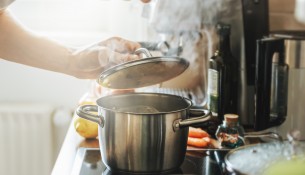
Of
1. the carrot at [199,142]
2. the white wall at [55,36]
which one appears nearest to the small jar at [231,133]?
the carrot at [199,142]

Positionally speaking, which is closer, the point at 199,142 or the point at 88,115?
the point at 88,115

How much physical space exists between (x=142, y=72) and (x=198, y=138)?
0.26 metres

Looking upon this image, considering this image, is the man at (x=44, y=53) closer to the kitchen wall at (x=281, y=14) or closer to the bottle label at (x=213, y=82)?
the bottle label at (x=213, y=82)

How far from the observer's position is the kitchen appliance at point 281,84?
3.84 feet

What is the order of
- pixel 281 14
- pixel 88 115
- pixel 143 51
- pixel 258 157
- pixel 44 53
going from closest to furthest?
pixel 258 157 < pixel 88 115 < pixel 143 51 < pixel 44 53 < pixel 281 14

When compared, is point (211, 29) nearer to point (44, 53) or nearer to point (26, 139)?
point (44, 53)

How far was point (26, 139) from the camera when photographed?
2.09 m

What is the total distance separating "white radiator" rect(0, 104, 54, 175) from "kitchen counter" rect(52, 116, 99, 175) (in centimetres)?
75

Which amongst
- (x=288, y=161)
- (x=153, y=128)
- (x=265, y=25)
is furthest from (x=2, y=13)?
(x=288, y=161)

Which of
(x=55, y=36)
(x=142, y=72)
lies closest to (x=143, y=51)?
(x=142, y=72)

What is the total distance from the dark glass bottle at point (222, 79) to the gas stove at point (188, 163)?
22 centimetres

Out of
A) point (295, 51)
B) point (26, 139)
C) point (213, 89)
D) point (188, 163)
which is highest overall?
point (295, 51)

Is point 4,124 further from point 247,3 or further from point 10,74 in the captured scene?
point 247,3

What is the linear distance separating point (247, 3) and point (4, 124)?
3.92 ft
